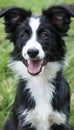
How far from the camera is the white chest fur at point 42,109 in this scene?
620 cm

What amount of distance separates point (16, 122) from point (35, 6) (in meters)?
3.52

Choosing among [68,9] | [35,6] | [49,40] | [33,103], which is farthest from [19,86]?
[35,6]

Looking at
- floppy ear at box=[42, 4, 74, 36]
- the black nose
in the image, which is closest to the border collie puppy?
floppy ear at box=[42, 4, 74, 36]

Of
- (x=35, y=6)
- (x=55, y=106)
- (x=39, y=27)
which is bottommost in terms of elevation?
(x=35, y=6)

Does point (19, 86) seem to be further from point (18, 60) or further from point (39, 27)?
point (39, 27)

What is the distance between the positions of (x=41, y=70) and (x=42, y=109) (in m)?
0.51

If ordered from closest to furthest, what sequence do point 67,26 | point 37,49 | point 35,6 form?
point 37,49, point 67,26, point 35,6

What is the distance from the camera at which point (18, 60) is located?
20.3 ft

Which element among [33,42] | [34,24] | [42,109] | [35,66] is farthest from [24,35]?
[42,109]

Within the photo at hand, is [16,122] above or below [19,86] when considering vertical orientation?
below

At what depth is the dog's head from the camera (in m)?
5.84

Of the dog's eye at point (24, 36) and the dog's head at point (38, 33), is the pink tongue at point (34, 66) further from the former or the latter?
the dog's eye at point (24, 36)

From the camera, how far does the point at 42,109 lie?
6188 mm

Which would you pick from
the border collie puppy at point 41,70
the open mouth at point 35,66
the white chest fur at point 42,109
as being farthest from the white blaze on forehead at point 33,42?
the white chest fur at point 42,109
